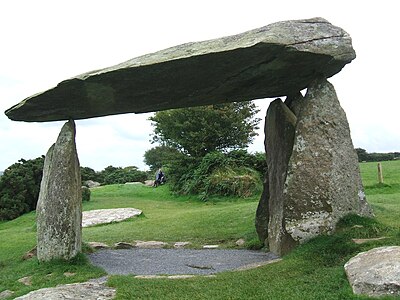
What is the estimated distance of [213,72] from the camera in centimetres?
999

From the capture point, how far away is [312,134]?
1020 cm

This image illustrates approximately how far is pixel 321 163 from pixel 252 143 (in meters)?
24.6

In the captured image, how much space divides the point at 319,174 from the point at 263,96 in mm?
3050

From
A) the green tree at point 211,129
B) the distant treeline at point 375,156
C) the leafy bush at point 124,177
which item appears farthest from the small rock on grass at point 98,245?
the distant treeline at point 375,156

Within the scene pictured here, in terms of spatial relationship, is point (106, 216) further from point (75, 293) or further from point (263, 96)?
point (75, 293)

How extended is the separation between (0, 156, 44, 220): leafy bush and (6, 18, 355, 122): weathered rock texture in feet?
51.5

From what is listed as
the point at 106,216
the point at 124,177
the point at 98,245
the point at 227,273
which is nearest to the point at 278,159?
the point at 227,273

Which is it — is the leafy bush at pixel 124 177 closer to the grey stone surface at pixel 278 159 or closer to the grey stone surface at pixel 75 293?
the grey stone surface at pixel 278 159

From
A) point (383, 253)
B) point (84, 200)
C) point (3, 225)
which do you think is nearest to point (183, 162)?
point (84, 200)

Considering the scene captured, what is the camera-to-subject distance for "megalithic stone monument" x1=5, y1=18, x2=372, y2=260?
9484 mm

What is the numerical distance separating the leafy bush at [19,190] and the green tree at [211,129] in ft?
33.1

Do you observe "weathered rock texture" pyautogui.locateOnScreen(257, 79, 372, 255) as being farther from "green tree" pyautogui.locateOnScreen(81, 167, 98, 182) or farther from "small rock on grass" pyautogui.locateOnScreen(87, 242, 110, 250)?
"green tree" pyautogui.locateOnScreen(81, 167, 98, 182)

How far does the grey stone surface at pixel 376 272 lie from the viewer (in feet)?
20.6

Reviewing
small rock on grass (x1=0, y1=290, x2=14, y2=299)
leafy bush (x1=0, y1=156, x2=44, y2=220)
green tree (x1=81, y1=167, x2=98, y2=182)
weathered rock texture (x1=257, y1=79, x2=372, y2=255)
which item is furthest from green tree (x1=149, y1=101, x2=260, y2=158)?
small rock on grass (x1=0, y1=290, x2=14, y2=299)
